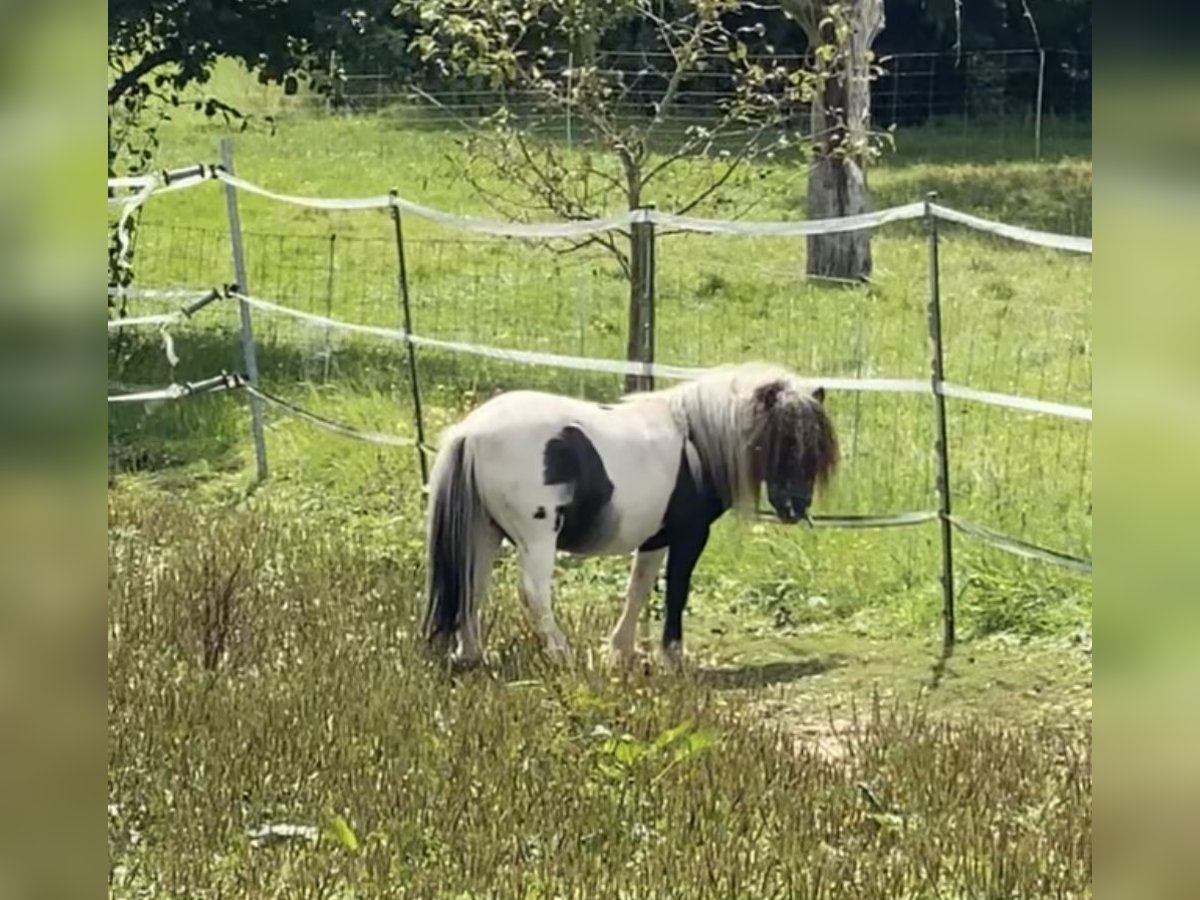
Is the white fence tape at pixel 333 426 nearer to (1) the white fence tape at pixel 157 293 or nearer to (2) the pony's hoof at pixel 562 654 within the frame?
(1) the white fence tape at pixel 157 293

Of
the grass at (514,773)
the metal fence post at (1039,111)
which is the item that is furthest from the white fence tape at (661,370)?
the metal fence post at (1039,111)

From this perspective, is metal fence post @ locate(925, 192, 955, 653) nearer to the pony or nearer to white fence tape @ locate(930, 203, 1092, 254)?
white fence tape @ locate(930, 203, 1092, 254)

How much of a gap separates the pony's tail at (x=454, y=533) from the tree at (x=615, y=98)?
1.77 ft

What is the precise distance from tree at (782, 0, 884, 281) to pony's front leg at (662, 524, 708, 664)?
74cm

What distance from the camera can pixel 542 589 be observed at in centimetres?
427

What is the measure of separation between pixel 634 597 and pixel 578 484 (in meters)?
0.32

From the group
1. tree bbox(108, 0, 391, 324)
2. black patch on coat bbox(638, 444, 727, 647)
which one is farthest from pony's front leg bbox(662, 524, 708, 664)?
tree bbox(108, 0, 391, 324)

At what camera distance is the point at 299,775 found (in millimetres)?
3748

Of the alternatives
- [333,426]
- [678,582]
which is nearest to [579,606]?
[678,582]

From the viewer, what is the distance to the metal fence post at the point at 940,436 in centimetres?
443
